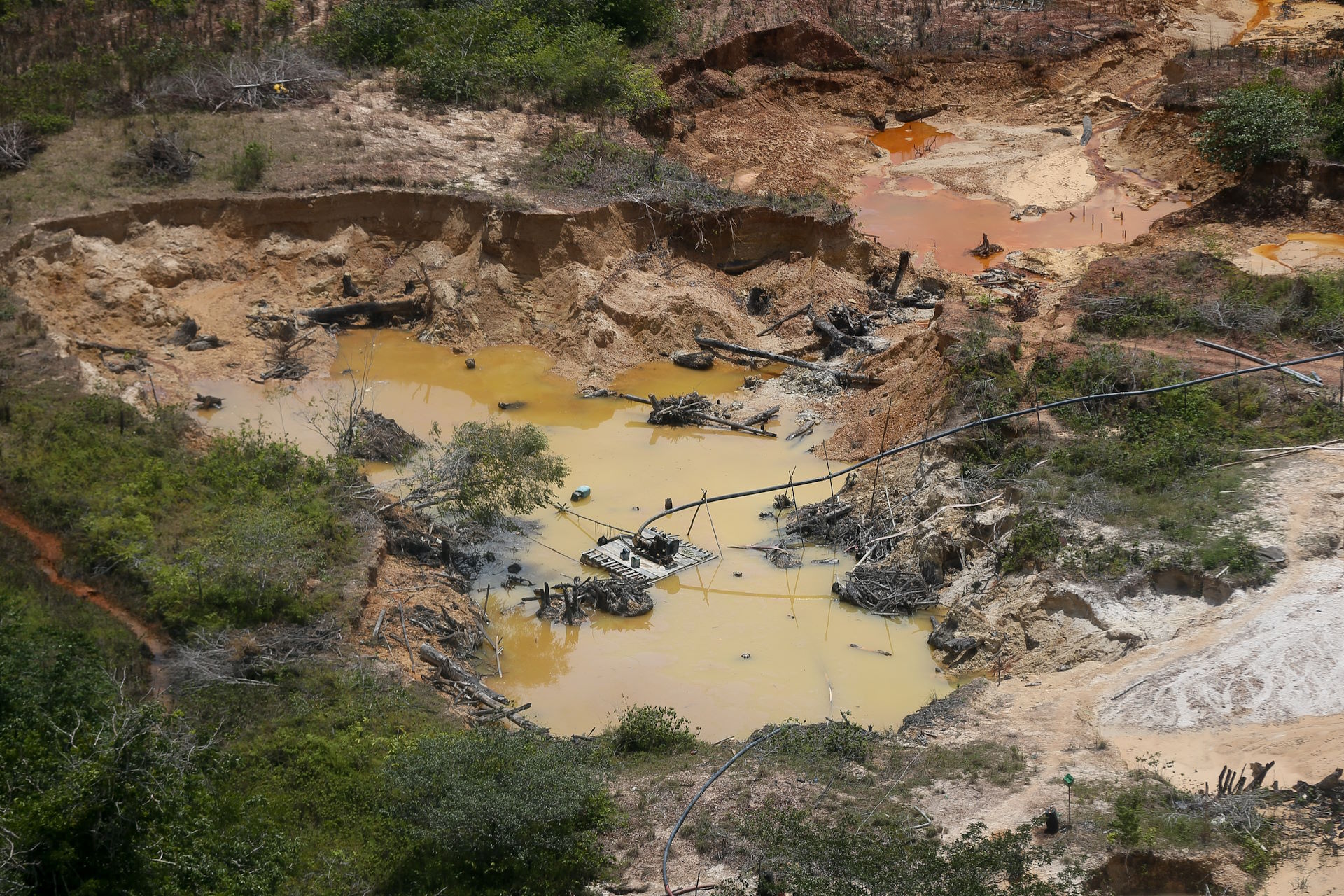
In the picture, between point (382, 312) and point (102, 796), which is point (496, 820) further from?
point (382, 312)

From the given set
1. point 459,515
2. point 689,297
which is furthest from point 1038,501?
point 689,297

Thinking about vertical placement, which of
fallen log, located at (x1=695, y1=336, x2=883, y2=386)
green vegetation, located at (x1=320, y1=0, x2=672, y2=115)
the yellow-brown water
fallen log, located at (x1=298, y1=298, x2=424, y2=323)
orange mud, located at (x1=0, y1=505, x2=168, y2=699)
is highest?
green vegetation, located at (x1=320, y1=0, x2=672, y2=115)

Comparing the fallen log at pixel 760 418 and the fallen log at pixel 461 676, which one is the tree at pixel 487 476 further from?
the fallen log at pixel 760 418

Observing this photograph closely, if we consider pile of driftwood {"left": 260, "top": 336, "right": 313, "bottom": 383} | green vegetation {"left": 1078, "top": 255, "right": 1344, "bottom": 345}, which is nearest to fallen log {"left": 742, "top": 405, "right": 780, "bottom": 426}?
green vegetation {"left": 1078, "top": 255, "right": 1344, "bottom": 345}

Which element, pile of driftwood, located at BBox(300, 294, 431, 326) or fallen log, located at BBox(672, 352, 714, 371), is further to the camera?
pile of driftwood, located at BBox(300, 294, 431, 326)

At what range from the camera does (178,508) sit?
15695 mm

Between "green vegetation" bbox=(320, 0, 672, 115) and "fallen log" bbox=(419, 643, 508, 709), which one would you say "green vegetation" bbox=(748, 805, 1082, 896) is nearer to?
"fallen log" bbox=(419, 643, 508, 709)

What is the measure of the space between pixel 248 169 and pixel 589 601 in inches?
540

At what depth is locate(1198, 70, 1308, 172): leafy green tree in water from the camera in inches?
1016

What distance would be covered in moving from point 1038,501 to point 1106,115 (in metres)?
21.1

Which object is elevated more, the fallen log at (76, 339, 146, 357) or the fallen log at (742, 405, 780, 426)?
the fallen log at (76, 339, 146, 357)

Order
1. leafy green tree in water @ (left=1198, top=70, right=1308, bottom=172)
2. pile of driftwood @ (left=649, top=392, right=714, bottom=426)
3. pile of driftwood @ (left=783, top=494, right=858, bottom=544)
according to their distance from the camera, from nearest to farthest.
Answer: pile of driftwood @ (left=783, top=494, right=858, bottom=544)
pile of driftwood @ (left=649, top=392, right=714, bottom=426)
leafy green tree in water @ (left=1198, top=70, right=1308, bottom=172)

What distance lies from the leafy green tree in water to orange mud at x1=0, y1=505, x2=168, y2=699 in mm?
24257

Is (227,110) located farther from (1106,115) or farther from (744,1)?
(1106,115)
